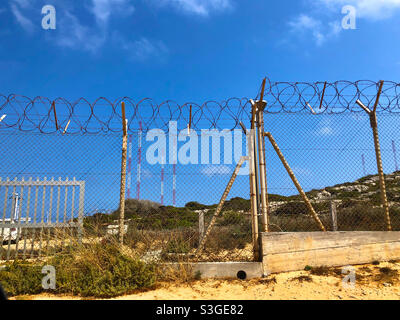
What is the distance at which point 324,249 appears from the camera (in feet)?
18.3

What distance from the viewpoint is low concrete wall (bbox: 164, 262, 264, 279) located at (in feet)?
17.2

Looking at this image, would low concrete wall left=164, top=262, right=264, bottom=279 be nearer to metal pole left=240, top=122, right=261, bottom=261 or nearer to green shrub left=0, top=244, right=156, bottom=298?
metal pole left=240, top=122, right=261, bottom=261

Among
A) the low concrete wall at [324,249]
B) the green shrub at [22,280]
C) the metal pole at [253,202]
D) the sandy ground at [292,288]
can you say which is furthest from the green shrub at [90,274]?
the low concrete wall at [324,249]

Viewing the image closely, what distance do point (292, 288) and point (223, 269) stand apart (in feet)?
3.99

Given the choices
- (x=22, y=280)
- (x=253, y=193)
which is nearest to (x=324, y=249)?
(x=253, y=193)

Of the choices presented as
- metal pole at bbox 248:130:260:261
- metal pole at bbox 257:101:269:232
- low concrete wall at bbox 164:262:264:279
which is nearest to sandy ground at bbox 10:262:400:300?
low concrete wall at bbox 164:262:264:279

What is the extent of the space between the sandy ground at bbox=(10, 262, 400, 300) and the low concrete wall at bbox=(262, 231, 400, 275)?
0.23 meters

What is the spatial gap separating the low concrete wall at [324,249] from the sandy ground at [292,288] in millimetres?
226

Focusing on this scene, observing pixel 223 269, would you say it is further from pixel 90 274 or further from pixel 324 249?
pixel 90 274

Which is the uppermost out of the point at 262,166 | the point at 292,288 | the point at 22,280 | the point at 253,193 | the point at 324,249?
the point at 262,166
